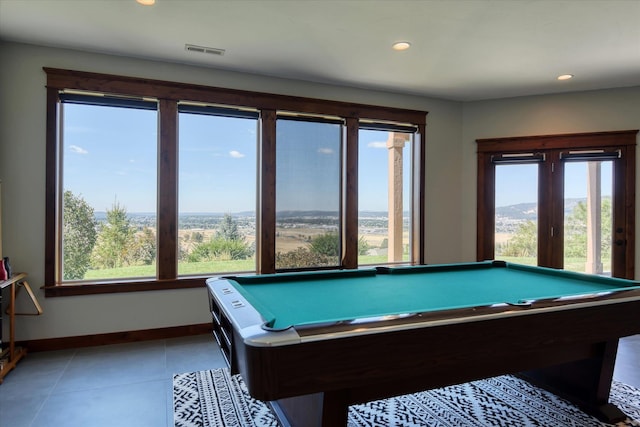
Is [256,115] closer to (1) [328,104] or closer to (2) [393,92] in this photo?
(1) [328,104]

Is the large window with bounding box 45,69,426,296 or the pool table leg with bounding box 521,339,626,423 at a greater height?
the large window with bounding box 45,69,426,296

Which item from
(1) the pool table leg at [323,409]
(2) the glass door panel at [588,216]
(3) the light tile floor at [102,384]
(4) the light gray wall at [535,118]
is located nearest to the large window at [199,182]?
(3) the light tile floor at [102,384]

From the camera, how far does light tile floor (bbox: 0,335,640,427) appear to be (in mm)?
2295

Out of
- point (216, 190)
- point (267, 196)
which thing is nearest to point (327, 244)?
point (267, 196)

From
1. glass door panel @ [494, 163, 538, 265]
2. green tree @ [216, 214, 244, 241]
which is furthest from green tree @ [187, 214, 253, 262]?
glass door panel @ [494, 163, 538, 265]

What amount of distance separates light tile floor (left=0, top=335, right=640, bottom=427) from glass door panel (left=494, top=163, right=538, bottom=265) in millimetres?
1527

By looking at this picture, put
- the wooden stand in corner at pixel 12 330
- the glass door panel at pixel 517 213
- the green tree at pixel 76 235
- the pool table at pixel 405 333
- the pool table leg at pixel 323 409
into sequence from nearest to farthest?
1. the pool table at pixel 405 333
2. the pool table leg at pixel 323 409
3. the wooden stand in corner at pixel 12 330
4. the green tree at pixel 76 235
5. the glass door panel at pixel 517 213

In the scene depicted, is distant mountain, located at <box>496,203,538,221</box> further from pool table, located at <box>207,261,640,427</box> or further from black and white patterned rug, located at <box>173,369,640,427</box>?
black and white patterned rug, located at <box>173,369,640,427</box>

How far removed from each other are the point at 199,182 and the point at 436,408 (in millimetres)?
3043

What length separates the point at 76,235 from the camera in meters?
3.59

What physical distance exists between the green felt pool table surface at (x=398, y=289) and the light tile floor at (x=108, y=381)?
3.29ft

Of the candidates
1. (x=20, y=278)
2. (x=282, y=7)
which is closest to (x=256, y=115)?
(x=282, y=7)

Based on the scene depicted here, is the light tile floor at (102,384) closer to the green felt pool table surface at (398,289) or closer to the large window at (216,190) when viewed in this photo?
the large window at (216,190)

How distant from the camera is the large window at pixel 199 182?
356 centimetres
